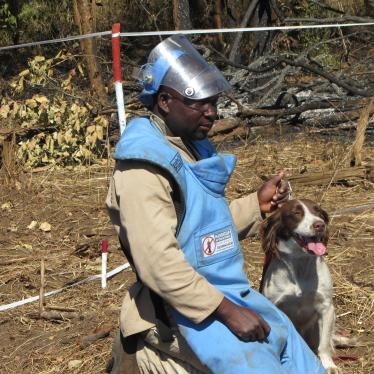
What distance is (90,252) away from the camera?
19.7 ft

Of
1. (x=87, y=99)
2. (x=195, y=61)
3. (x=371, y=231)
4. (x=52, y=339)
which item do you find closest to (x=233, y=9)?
(x=87, y=99)

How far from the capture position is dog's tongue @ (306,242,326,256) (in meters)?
3.99

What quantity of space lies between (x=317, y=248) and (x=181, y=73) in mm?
1487

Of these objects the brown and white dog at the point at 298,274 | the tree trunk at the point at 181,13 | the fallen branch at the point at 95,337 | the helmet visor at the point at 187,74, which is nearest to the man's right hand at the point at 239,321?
A: the helmet visor at the point at 187,74

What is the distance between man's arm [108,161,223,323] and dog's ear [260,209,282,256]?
58.6 inches

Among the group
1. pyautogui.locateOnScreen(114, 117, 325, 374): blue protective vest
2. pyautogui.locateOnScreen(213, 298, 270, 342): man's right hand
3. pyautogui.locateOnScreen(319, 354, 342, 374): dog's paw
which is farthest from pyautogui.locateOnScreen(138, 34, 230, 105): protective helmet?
pyautogui.locateOnScreen(319, 354, 342, 374): dog's paw

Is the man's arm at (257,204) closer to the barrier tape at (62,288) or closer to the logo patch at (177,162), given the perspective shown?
the logo patch at (177,162)

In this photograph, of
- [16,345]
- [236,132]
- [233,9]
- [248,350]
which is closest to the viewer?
[248,350]

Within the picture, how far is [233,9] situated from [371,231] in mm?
8377

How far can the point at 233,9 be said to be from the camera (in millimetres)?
13664

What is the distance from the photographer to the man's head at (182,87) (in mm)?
2898

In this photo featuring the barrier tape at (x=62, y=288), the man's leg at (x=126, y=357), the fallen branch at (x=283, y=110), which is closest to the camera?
the man's leg at (x=126, y=357)

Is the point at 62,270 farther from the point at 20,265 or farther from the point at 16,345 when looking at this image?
the point at 16,345

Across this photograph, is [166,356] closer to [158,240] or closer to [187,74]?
[158,240]
